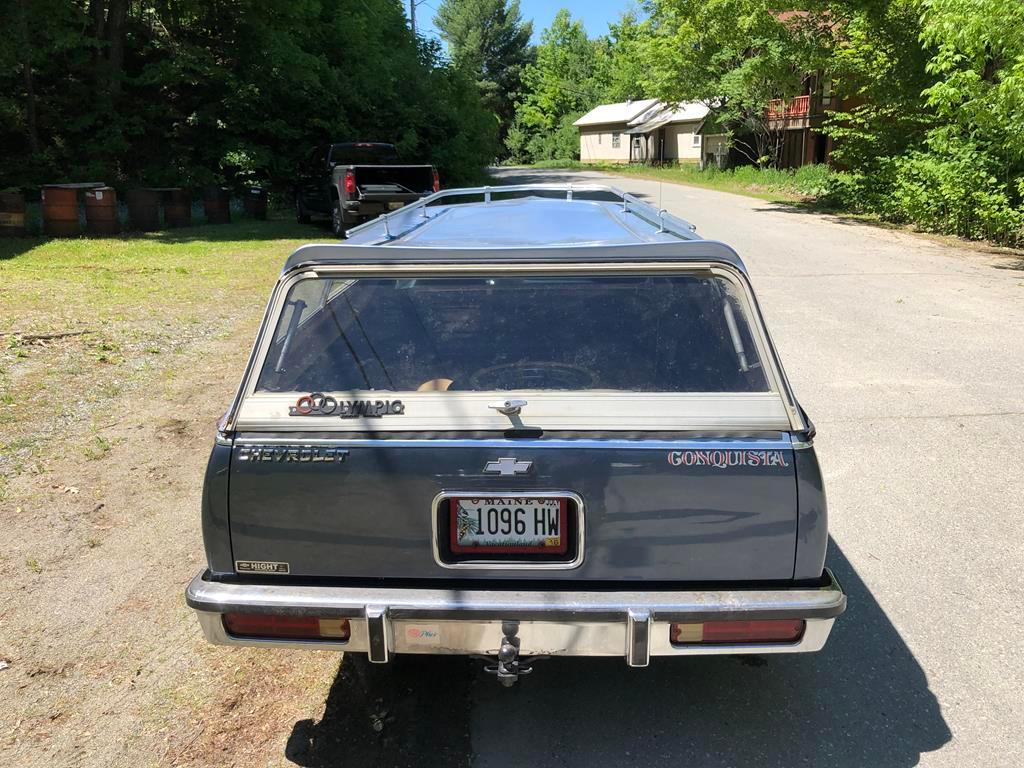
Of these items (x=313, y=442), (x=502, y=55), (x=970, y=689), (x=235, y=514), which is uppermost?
(x=502, y=55)

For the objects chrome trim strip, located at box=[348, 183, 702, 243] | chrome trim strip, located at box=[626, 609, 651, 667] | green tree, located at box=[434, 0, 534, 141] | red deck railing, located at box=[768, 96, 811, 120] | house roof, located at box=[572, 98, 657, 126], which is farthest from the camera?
green tree, located at box=[434, 0, 534, 141]

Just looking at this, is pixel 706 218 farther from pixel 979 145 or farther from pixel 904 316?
pixel 904 316

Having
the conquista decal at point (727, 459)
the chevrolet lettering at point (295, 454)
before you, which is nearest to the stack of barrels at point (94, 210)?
the chevrolet lettering at point (295, 454)

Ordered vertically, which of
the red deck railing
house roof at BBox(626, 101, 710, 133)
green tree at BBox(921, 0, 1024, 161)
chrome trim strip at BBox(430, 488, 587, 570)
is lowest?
chrome trim strip at BBox(430, 488, 587, 570)

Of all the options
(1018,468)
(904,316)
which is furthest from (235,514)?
(904,316)

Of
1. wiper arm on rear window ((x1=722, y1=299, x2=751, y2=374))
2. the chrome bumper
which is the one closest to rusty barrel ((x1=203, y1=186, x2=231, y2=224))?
the chrome bumper

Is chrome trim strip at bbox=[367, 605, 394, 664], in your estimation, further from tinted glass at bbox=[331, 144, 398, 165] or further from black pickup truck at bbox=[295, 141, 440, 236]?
tinted glass at bbox=[331, 144, 398, 165]

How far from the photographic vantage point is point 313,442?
2697mm

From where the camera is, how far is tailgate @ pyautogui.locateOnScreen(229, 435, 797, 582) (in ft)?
8.60

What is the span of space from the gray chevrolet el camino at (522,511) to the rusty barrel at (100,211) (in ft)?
49.3

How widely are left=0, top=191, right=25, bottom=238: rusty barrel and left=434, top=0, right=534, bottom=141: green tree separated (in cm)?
6448

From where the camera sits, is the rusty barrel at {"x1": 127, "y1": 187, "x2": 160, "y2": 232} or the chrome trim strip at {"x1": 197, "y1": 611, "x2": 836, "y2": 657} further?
the rusty barrel at {"x1": 127, "y1": 187, "x2": 160, "y2": 232}

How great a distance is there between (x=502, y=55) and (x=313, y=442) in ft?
274

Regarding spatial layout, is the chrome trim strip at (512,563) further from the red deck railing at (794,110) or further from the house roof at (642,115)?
the house roof at (642,115)
